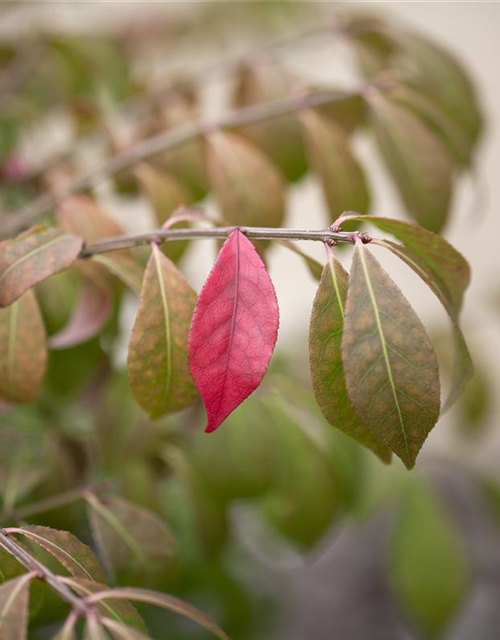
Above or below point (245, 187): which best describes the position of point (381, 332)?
below

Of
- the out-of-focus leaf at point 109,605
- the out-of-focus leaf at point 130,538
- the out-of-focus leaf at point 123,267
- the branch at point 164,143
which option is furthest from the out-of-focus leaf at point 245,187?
the out-of-focus leaf at point 109,605

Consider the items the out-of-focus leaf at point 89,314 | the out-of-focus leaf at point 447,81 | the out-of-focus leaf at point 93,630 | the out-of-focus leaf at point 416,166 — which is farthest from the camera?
the out-of-focus leaf at point 447,81

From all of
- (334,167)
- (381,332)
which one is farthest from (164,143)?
(381,332)

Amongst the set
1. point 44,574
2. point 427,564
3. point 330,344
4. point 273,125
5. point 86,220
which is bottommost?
point 427,564

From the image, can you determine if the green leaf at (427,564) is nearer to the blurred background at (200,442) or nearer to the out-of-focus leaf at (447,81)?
the blurred background at (200,442)

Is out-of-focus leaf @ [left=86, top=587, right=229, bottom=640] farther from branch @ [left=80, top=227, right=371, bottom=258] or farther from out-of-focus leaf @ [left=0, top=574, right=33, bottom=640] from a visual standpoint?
branch @ [left=80, top=227, right=371, bottom=258]

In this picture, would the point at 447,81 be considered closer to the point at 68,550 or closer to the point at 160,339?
the point at 160,339

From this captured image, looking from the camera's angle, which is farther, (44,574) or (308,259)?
(308,259)
